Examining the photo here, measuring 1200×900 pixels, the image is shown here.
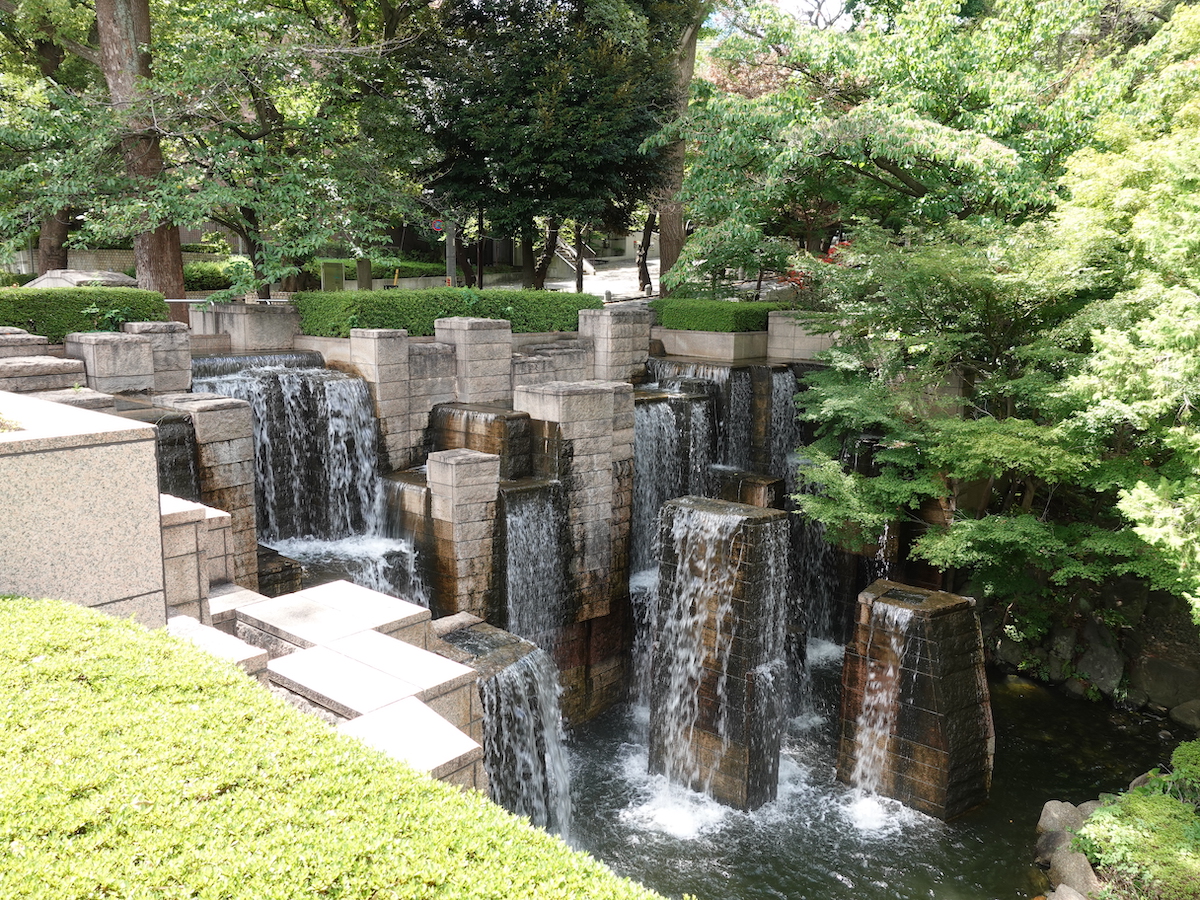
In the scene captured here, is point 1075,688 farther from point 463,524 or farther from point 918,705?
point 463,524

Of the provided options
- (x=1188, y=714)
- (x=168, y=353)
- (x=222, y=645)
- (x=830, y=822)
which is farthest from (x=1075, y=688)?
(x=168, y=353)

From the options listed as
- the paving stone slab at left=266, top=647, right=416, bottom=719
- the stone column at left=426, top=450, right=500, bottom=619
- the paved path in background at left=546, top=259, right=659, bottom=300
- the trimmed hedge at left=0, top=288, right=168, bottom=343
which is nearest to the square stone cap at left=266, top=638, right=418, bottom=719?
the paving stone slab at left=266, top=647, right=416, bottom=719

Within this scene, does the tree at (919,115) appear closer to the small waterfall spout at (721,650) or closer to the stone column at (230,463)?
the small waterfall spout at (721,650)

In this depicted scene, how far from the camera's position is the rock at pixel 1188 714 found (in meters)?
14.6

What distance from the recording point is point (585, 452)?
14711mm

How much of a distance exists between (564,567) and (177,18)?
595 inches

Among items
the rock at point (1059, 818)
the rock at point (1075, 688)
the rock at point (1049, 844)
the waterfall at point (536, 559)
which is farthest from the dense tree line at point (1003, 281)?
the waterfall at point (536, 559)

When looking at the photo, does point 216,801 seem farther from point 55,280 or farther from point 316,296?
point 55,280

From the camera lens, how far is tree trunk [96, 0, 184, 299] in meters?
16.7

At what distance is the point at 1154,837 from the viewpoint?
948cm

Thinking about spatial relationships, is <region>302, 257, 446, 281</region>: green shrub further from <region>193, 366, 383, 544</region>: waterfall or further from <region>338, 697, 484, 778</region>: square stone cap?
<region>338, 697, 484, 778</region>: square stone cap

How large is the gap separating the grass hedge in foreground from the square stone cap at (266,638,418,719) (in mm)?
1453

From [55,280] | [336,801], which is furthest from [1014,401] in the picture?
[55,280]

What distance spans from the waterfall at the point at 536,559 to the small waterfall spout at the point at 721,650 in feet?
6.68
